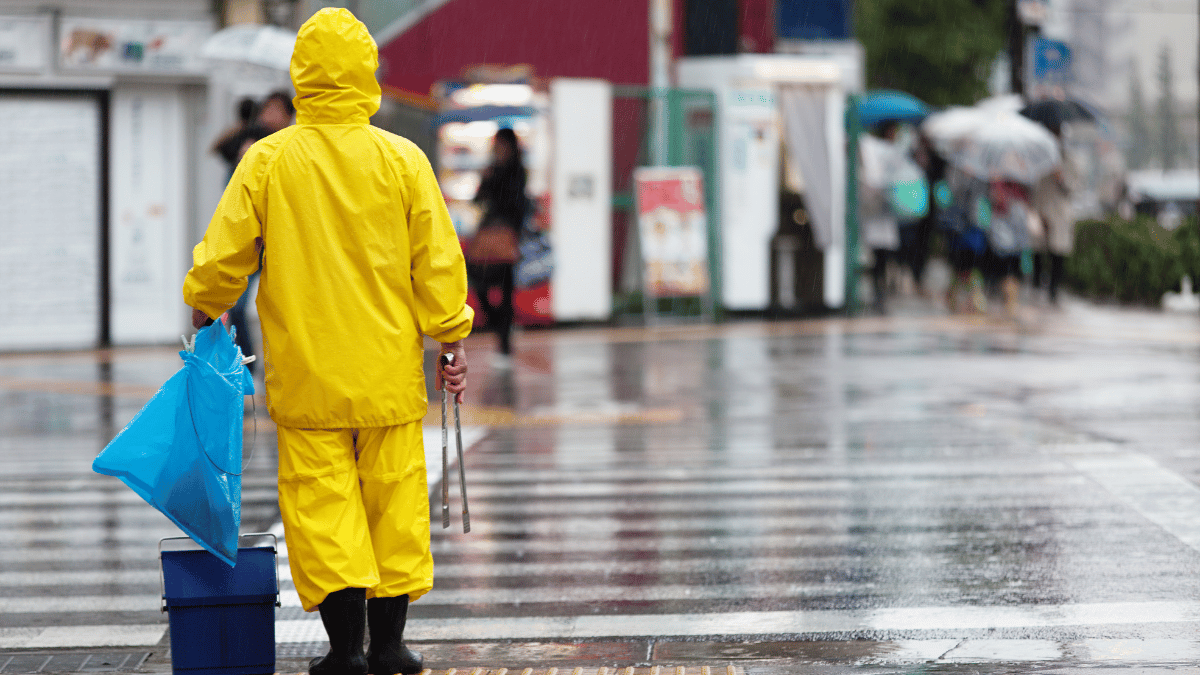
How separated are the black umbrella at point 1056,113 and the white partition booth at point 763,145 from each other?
337 centimetres

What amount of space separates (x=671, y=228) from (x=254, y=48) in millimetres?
6265

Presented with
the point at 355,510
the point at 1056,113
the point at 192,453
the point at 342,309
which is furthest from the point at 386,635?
the point at 1056,113

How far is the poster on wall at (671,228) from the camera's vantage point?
17516 millimetres

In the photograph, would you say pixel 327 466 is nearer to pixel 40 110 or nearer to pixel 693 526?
pixel 693 526

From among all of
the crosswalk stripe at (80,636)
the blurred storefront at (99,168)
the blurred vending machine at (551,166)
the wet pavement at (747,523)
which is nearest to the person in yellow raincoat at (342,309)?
the wet pavement at (747,523)

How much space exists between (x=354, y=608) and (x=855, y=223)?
15474mm

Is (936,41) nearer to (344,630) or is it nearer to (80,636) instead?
(80,636)

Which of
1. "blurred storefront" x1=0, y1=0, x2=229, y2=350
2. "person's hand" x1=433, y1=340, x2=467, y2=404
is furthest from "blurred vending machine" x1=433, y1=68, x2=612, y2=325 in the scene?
"person's hand" x1=433, y1=340, x2=467, y2=404

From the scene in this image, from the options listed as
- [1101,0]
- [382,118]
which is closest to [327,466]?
[382,118]

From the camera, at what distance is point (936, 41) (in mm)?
41906

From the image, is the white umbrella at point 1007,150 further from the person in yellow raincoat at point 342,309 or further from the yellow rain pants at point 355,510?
the yellow rain pants at point 355,510

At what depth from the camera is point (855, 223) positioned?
63.3 feet

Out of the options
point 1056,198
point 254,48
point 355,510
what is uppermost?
point 254,48

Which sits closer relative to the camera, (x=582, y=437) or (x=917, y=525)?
(x=917, y=525)
